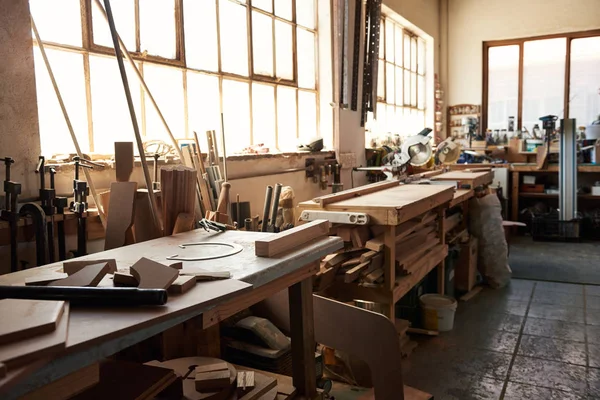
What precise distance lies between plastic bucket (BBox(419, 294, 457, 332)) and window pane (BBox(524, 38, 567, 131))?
4.66 m

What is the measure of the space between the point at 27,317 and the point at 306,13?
368 centimetres

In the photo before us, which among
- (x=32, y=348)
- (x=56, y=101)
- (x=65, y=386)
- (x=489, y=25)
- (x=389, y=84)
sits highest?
(x=489, y=25)

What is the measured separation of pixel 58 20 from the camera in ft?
7.23

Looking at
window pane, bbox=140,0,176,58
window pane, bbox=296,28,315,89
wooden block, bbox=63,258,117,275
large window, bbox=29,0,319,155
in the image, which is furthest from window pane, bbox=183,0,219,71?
wooden block, bbox=63,258,117,275

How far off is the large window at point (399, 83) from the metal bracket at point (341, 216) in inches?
100

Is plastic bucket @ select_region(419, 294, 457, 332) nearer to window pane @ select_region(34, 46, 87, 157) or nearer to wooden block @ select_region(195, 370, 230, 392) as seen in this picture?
wooden block @ select_region(195, 370, 230, 392)

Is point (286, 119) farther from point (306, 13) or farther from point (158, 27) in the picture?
point (158, 27)

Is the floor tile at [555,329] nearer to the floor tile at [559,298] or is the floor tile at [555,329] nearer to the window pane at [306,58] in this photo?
the floor tile at [559,298]

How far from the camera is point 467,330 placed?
339cm

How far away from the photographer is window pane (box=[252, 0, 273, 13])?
3457mm

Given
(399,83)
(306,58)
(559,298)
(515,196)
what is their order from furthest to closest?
(515,196), (399,83), (306,58), (559,298)

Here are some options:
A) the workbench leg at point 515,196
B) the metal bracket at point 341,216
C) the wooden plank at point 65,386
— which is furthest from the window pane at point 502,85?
the wooden plank at point 65,386

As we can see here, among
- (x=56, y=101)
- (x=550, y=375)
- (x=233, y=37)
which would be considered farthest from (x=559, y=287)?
(x=56, y=101)

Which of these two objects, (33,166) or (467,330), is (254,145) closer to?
(33,166)
